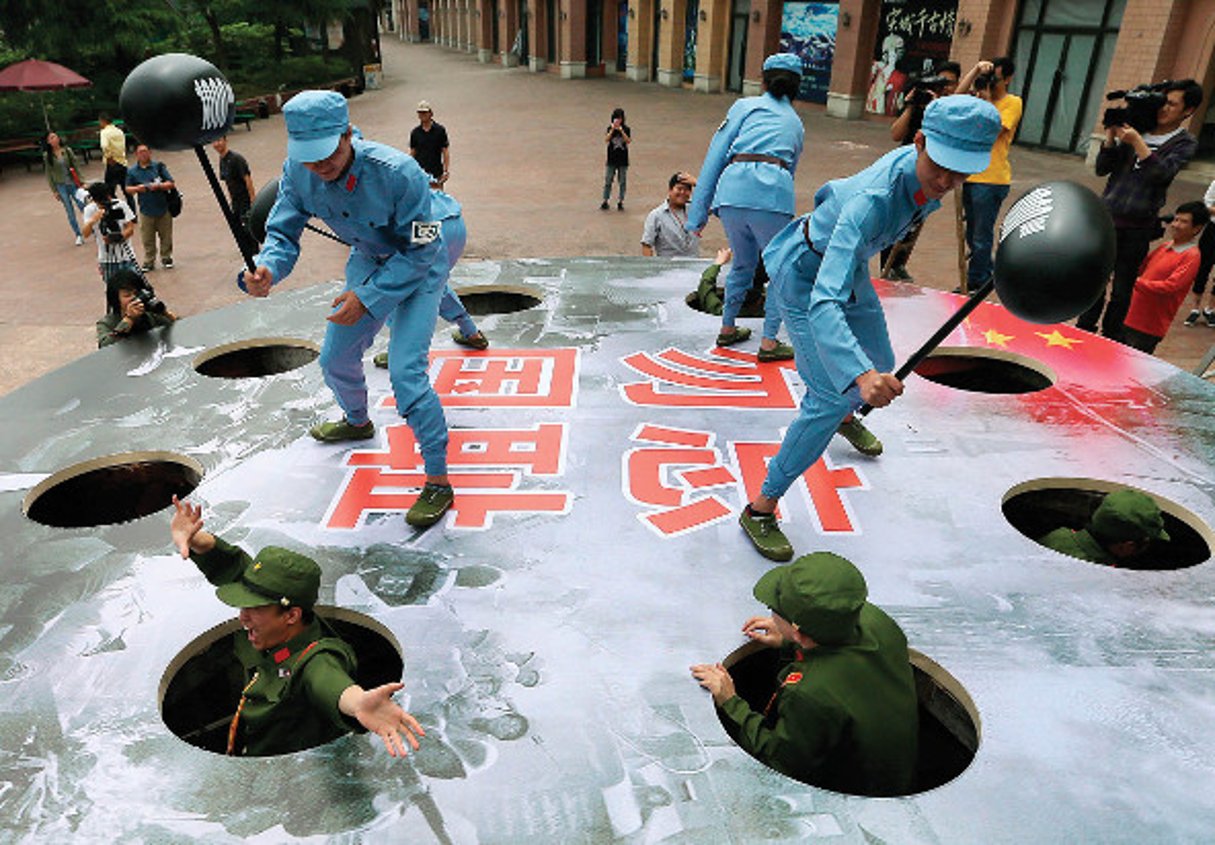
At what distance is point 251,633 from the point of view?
8.29ft

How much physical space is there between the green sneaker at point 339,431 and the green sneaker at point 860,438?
252cm

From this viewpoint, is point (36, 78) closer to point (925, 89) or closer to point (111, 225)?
point (111, 225)

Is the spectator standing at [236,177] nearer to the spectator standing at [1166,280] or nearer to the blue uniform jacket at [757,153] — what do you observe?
the blue uniform jacket at [757,153]

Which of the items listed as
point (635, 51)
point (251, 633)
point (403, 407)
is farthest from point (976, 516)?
Answer: point (635, 51)

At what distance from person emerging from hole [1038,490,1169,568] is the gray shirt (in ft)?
14.9

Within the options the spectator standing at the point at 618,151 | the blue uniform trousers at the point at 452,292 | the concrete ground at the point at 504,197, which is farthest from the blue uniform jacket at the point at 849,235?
the spectator standing at the point at 618,151

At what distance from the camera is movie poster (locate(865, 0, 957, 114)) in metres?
19.0

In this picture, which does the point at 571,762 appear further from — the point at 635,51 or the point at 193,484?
the point at 635,51

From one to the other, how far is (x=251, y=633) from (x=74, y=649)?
97 centimetres

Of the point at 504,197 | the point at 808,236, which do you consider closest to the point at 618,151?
the point at 504,197

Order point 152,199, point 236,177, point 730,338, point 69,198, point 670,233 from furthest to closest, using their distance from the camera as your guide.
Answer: point 69,198, point 236,177, point 152,199, point 670,233, point 730,338

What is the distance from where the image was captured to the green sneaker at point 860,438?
4.27 m

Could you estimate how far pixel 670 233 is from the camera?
749 centimetres

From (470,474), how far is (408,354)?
74cm
